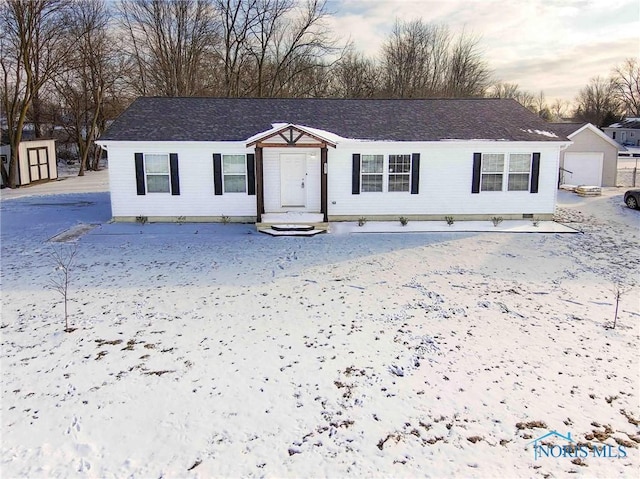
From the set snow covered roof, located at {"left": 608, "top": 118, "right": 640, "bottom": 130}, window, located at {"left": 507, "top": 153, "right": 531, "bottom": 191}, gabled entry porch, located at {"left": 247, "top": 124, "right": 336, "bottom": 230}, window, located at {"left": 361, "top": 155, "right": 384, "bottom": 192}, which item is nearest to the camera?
gabled entry porch, located at {"left": 247, "top": 124, "right": 336, "bottom": 230}

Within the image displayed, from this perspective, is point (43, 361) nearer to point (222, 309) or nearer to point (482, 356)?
point (222, 309)

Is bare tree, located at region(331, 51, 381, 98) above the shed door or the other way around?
above

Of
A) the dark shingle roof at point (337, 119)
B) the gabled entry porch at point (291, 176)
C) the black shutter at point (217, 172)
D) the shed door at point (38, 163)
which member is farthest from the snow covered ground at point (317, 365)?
the shed door at point (38, 163)

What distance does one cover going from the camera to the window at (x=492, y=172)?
15992 millimetres

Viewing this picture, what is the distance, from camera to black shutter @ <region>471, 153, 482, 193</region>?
52.1 ft

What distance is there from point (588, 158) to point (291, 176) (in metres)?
17.7

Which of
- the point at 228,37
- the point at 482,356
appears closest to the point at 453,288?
the point at 482,356

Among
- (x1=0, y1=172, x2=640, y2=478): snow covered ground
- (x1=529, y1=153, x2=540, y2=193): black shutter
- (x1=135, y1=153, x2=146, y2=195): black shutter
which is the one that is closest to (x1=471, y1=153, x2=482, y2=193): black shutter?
(x1=529, y1=153, x2=540, y2=193): black shutter

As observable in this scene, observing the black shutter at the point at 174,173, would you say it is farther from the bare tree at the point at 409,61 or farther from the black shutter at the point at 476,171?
the bare tree at the point at 409,61

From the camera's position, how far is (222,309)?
27.1 ft

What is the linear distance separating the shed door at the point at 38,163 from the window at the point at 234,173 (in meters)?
17.5

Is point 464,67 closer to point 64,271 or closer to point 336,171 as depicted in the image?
point 336,171

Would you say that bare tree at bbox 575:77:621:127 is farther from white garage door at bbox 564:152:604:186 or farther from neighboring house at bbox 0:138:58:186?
neighboring house at bbox 0:138:58:186

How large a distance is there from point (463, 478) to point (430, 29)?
42.0 m
